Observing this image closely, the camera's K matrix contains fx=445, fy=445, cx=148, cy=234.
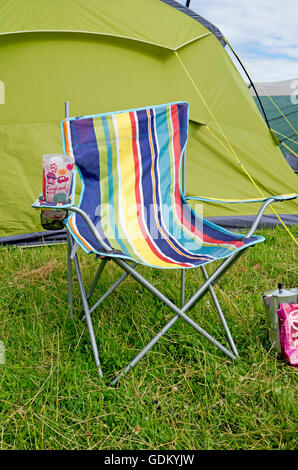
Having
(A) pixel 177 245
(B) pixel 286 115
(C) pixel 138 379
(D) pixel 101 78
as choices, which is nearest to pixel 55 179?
(A) pixel 177 245

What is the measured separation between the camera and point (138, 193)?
2.03 meters

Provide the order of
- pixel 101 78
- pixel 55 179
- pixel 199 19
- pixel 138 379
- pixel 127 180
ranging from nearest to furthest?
pixel 138 379 < pixel 55 179 < pixel 127 180 < pixel 101 78 < pixel 199 19

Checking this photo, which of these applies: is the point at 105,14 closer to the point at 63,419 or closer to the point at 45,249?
the point at 45,249

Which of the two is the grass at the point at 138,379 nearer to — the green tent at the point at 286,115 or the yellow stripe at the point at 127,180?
the yellow stripe at the point at 127,180

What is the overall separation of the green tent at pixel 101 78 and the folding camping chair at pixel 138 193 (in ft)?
2.88

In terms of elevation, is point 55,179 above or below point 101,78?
below

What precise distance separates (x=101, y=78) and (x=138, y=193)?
1.09m

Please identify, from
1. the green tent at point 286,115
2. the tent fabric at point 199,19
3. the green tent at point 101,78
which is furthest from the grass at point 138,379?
the green tent at point 286,115

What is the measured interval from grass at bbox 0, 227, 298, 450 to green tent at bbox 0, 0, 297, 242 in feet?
2.95

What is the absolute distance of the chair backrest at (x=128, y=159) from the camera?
188 centimetres

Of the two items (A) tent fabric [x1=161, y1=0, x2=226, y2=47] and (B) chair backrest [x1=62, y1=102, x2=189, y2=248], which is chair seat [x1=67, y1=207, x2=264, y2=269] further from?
(A) tent fabric [x1=161, y1=0, x2=226, y2=47]

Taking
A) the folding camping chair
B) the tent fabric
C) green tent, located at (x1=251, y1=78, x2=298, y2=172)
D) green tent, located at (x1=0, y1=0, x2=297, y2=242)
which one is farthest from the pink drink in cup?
green tent, located at (x1=251, y1=78, x2=298, y2=172)

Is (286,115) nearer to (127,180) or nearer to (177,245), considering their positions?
(127,180)
